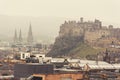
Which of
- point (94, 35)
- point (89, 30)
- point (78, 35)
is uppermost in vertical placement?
point (89, 30)

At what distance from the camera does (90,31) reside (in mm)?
167750

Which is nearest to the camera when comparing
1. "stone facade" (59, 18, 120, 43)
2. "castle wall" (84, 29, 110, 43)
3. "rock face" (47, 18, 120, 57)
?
"rock face" (47, 18, 120, 57)

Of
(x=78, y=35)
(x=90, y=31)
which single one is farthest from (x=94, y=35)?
(x=78, y=35)

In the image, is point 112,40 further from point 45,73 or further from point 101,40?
point 45,73

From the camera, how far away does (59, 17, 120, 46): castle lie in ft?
544

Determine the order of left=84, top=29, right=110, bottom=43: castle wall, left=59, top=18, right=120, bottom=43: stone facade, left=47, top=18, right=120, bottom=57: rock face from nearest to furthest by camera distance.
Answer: left=47, top=18, right=120, bottom=57: rock face, left=84, top=29, right=110, bottom=43: castle wall, left=59, top=18, right=120, bottom=43: stone facade

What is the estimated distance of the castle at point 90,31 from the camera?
165750 millimetres

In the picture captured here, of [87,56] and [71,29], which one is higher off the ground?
[71,29]

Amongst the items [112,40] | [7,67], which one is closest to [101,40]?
[112,40]

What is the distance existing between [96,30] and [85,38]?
982cm

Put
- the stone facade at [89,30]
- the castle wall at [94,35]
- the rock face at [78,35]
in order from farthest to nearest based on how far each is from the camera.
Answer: the stone facade at [89,30] < the castle wall at [94,35] < the rock face at [78,35]

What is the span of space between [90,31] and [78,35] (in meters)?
5.25

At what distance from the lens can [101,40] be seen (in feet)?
535

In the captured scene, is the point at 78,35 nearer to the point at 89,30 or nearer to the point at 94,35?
the point at 89,30
